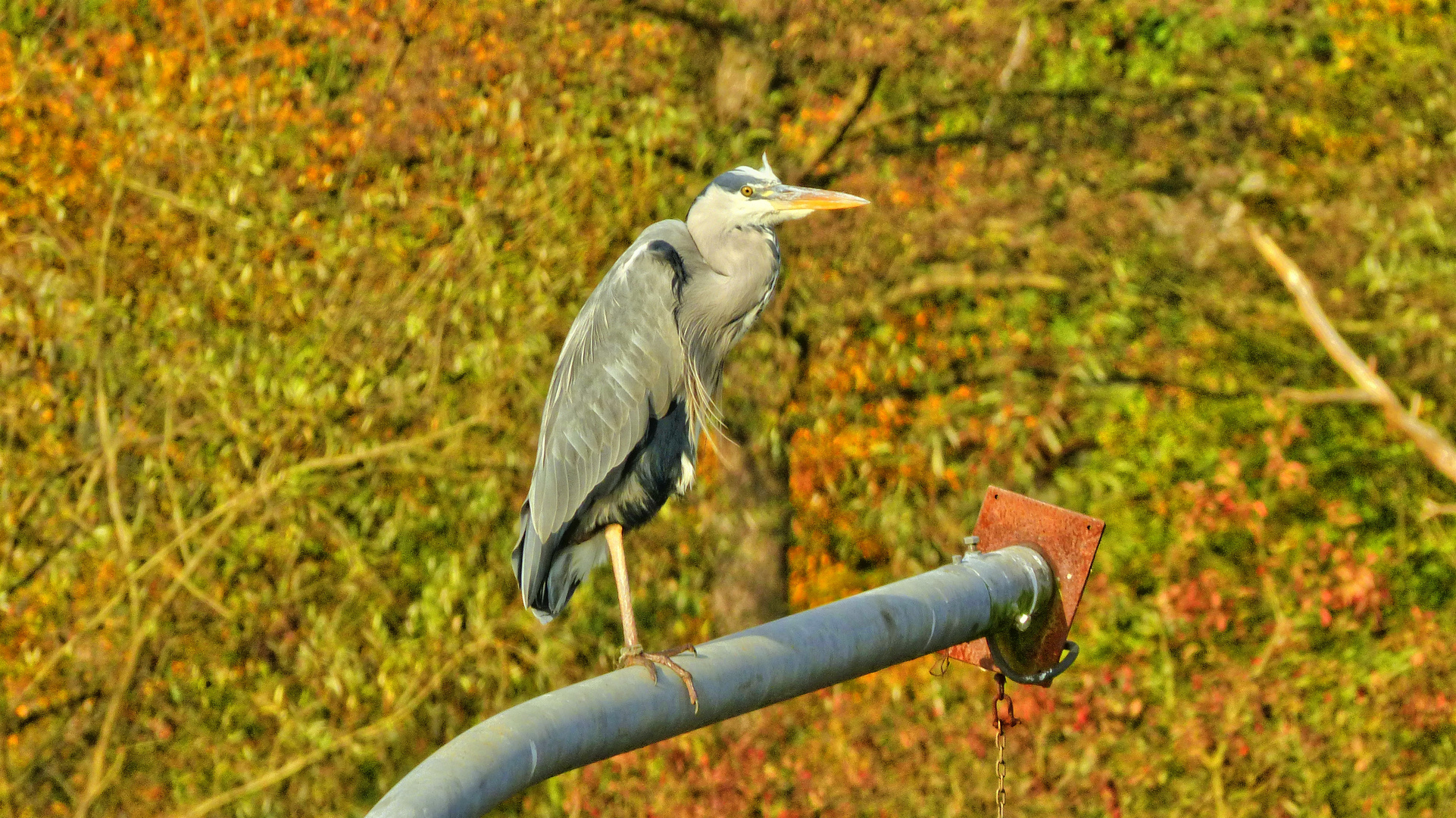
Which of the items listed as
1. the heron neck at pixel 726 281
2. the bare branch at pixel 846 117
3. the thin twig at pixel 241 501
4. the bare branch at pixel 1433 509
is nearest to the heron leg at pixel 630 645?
the heron neck at pixel 726 281

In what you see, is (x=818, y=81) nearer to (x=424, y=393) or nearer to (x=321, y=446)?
(x=424, y=393)

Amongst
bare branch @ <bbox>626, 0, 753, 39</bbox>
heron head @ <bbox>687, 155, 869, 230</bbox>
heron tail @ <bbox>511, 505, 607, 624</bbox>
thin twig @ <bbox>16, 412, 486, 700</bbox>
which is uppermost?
heron head @ <bbox>687, 155, 869, 230</bbox>

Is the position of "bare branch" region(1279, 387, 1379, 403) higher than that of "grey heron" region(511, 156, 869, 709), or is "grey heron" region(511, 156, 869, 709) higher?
"grey heron" region(511, 156, 869, 709)

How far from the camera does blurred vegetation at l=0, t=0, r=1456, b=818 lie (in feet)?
20.8

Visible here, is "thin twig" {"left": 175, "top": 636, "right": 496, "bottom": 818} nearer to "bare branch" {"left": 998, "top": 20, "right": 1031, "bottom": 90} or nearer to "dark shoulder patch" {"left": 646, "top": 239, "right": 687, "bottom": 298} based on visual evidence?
"dark shoulder patch" {"left": 646, "top": 239, "right": 687, "bottom": 298}

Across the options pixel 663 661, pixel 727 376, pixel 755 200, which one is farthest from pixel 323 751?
pixel 663 661

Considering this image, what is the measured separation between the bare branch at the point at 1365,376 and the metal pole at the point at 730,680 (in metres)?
4.31

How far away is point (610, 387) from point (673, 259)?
343 mm

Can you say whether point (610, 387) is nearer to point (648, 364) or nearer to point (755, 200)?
point (648, 364)

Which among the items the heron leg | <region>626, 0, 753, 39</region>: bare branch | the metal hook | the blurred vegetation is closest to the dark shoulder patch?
the heron leg

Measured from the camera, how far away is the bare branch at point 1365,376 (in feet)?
21.7

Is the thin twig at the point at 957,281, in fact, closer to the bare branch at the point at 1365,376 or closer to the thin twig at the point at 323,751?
the bare branch at the point at 1365,376

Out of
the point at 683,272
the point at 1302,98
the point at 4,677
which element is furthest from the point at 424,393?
the point at 1302,98

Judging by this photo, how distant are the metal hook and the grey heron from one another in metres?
1.17
